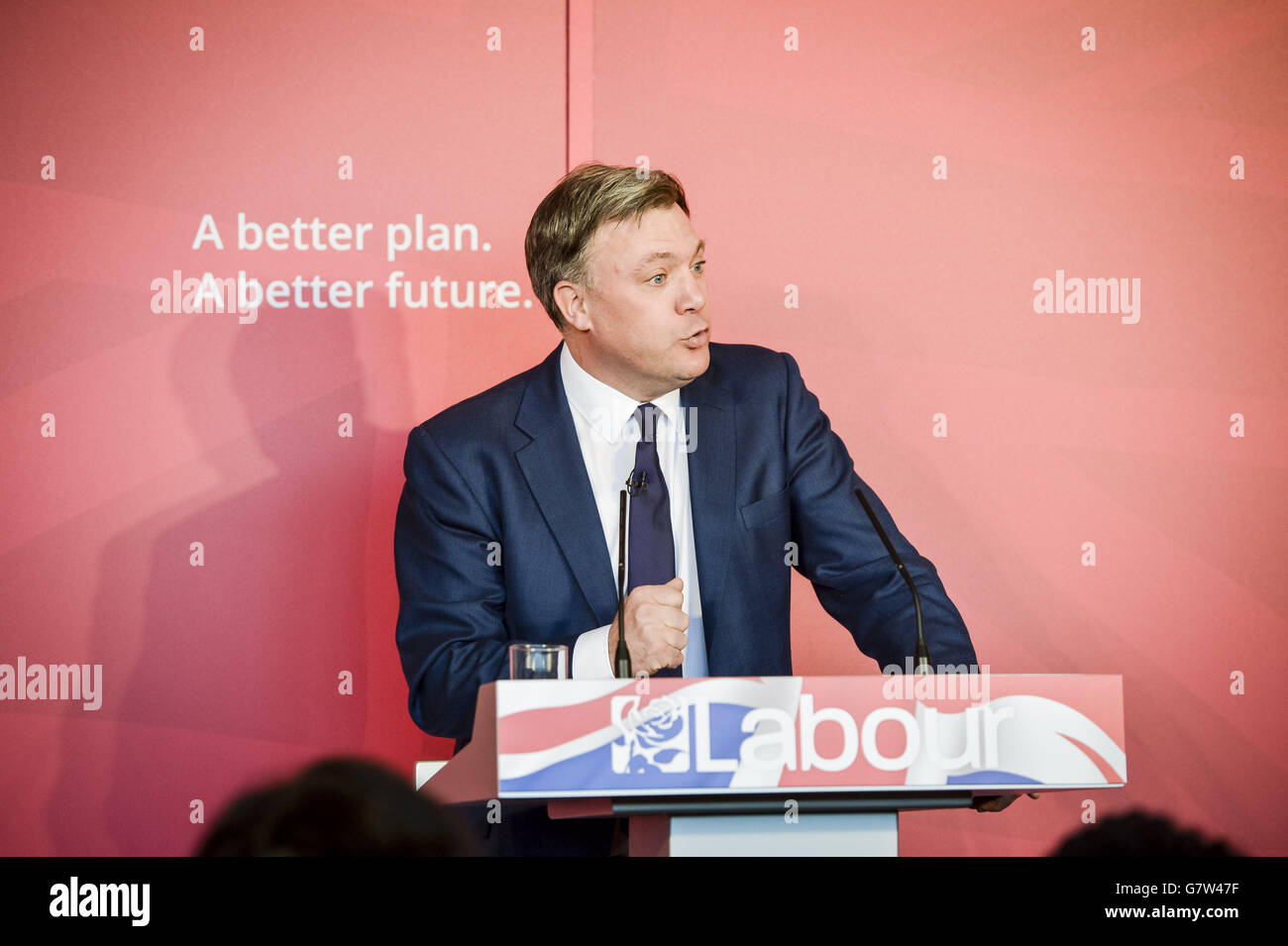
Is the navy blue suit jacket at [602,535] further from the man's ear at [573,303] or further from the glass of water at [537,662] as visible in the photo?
the glass of water at [537,662]

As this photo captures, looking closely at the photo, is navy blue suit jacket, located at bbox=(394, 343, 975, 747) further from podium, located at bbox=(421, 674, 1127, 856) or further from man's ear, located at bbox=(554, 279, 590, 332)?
podium, located at bbox=(421, 674, 1127, 856)

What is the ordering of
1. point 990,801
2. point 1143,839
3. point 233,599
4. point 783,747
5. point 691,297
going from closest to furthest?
point 1143,839, point 783,747, point 990,801, point 691,297, point 233,599

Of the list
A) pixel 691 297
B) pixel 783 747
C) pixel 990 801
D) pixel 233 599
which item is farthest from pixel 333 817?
pixel 233 599

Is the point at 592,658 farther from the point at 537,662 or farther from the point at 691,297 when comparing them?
the point at 691,297

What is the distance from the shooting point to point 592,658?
2.21 m

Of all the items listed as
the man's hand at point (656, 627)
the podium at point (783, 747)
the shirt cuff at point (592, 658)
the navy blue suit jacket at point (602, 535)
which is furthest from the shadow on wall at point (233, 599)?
the podium at point (783, 747)

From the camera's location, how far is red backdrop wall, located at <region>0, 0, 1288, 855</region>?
3.40 m

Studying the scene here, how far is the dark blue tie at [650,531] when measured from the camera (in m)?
2.58

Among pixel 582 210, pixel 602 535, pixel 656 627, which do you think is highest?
pixel 582 210

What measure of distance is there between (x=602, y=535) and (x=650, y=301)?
473 millimetres

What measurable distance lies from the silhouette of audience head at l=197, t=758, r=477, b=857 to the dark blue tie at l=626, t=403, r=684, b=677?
5.19 ft

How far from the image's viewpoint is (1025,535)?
351 cm

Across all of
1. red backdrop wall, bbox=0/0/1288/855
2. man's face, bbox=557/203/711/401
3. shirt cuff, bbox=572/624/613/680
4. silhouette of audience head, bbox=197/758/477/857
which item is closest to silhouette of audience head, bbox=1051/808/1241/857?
silhouette of audience head, bbox=197/758/477/857

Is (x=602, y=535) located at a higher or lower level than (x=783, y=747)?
higher
